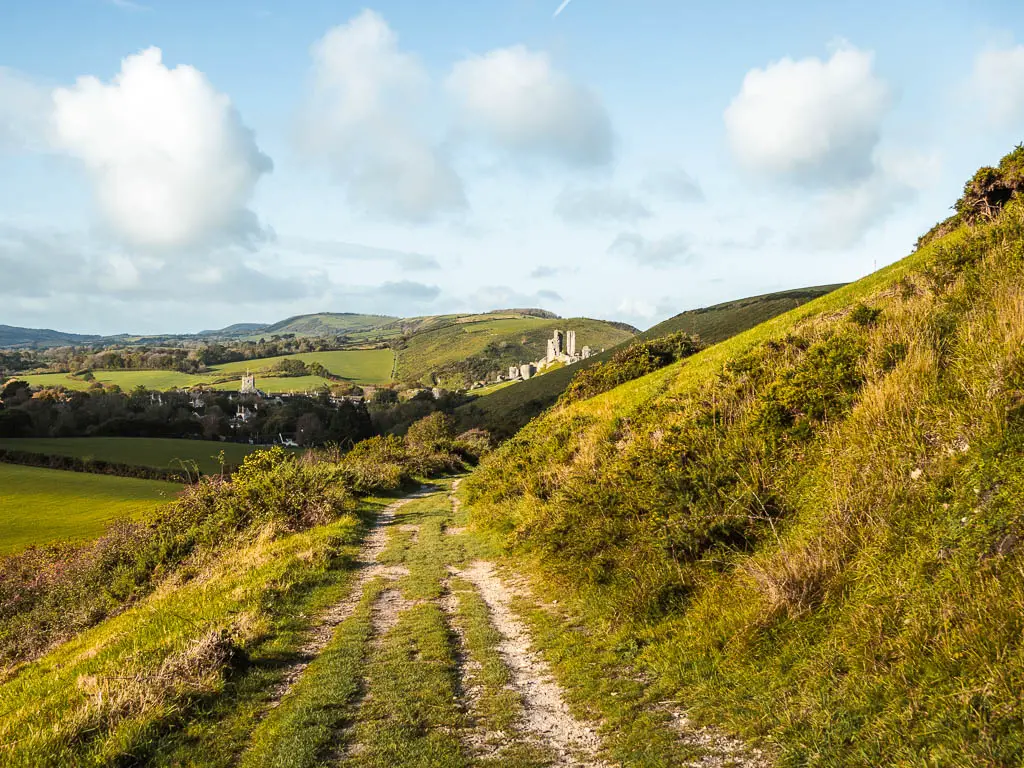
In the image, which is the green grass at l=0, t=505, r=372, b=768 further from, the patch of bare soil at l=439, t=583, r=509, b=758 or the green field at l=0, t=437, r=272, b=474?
the green field at l=0, t=437, r=272, b=474

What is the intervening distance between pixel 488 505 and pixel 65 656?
1127cm

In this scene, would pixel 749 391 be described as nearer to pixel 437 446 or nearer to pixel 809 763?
pixel 809 763

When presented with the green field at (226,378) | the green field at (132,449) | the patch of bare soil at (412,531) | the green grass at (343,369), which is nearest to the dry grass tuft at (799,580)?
the patch of bare soil at (412,531)

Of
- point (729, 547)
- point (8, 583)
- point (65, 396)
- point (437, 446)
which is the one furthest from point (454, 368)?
point (729, 547)

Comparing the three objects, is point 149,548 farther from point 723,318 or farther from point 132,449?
point 723,318

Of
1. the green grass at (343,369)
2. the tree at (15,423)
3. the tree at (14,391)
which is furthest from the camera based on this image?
the green grass at (343,369)

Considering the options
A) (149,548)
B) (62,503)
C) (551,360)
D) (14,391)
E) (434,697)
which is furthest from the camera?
(551,360)

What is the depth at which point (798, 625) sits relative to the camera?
5.92 metres

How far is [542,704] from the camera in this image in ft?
19.7

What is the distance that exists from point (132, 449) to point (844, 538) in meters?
86.2

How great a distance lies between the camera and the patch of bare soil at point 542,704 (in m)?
5.00

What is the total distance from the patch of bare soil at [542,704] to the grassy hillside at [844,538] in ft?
3.41

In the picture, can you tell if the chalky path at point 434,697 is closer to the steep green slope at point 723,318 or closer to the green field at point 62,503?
the green field at point 62,503

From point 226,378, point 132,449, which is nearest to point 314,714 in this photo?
point 132,449
